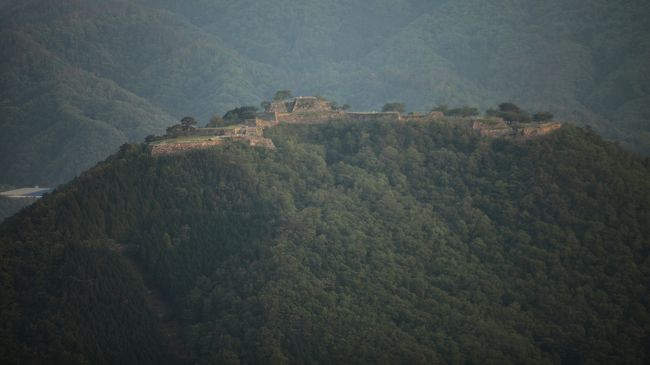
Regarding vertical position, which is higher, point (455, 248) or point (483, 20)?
point (483, 20)

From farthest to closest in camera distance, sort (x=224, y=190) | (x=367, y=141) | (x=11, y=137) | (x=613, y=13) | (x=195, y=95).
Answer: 1. (x=195, y=95)
2. (x=613, y=13)
3. (x=11, y=137)
4. (x=367, y=141)
5. (x=224, y=190)

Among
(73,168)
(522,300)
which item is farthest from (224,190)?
(73,168)

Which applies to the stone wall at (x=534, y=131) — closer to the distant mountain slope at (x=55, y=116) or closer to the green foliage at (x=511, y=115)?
the green foliage at (x=511, y=115)

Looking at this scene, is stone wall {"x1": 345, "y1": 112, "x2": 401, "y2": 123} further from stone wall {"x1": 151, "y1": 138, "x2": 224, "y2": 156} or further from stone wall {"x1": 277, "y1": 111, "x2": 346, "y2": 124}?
stone wall {"x1": 151, "y1": 138, "x2": 224, "y2": 156}

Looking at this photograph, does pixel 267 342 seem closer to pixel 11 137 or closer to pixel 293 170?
pixel 293 170

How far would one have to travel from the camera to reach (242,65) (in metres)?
193

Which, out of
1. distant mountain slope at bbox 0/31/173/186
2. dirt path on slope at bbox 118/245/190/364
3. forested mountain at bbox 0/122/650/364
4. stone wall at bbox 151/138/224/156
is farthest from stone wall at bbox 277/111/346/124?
distant mountain slope at bbox 0/31/173/186

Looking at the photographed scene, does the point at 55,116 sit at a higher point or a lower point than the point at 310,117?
lower

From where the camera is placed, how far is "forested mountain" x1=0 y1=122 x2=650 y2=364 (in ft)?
210

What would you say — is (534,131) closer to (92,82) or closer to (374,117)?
(374,117)

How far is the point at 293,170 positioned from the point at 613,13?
104 meters

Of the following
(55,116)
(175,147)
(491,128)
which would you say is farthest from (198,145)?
(55,116)

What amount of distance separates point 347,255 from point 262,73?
128m

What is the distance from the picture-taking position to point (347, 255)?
7056 cm
